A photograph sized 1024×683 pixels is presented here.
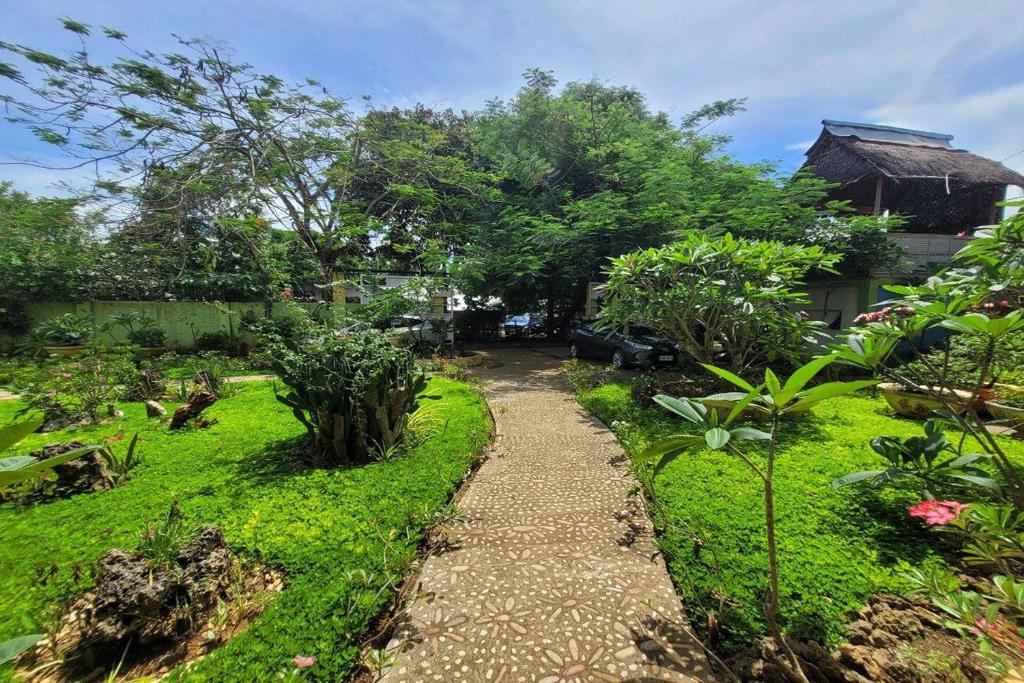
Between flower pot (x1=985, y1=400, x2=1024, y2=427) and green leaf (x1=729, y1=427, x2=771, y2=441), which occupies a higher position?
green leaf (x1=729, y1=427, x2=771, y2=441)

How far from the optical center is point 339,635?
196cm

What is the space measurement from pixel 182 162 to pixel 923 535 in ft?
45.8

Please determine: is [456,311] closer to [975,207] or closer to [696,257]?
[696,257]

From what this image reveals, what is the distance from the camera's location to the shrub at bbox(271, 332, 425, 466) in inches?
154

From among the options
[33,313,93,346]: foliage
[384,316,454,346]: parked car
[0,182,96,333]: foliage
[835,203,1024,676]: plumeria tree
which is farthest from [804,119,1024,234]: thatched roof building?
[0,182,96,333]: foliage

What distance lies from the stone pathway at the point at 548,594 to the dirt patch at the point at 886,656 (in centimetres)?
26

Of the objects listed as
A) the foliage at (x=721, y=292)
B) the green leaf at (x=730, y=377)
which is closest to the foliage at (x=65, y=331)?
the foliage at (x=721, y=292)

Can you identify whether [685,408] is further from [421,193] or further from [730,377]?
[421,193]

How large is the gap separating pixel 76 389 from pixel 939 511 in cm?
837

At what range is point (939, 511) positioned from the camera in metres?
1.88

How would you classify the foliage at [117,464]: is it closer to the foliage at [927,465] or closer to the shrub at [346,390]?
the shrub at [346,390]

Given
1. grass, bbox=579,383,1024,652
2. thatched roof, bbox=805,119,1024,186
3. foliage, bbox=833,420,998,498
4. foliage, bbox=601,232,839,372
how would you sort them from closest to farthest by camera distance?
1. grass, bbox=579,383,1024,652
2. foliage, bbox=833,420,998,498
3. foliage, bbox=601,232,839,372
4. thatched roof, bbox=805,119,1024,186

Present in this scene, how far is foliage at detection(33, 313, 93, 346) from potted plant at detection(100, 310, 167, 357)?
2.30 feet

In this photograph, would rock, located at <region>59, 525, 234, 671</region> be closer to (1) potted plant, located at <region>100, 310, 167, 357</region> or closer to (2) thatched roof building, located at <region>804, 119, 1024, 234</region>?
(1) potted plant, located at <region>100, 310, 167, 357</region>
